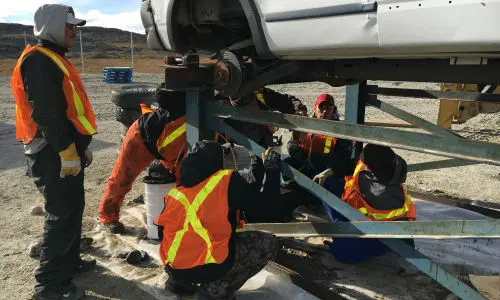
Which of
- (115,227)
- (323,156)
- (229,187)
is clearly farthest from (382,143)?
(115,227)

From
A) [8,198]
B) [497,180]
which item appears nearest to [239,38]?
[8,198]

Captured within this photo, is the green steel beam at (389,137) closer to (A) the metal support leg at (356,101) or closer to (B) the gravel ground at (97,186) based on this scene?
(B) the gravel ground at (97,186)

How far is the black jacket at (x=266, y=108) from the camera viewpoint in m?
4.69

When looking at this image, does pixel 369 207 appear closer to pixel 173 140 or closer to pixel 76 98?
pixel 173 140

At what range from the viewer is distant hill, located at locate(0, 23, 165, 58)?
38803mm

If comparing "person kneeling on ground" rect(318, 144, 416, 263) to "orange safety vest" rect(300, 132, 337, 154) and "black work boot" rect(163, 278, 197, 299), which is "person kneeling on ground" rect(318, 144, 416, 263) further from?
"black work boot" rect(163, 278, 197, 299)

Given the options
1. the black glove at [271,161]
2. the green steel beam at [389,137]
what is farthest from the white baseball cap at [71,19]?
the black glove at [271,161]

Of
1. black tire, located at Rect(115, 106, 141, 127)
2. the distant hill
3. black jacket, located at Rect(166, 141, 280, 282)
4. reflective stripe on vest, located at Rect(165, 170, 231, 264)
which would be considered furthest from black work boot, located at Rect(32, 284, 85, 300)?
the distant hill

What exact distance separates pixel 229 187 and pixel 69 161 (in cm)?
112

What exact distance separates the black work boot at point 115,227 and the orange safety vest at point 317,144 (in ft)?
6.44

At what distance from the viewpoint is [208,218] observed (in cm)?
272

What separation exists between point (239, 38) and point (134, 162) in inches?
60.8

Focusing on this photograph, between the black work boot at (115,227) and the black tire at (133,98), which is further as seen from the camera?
the black tire at (133,98)

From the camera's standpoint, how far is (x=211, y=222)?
2738mm
